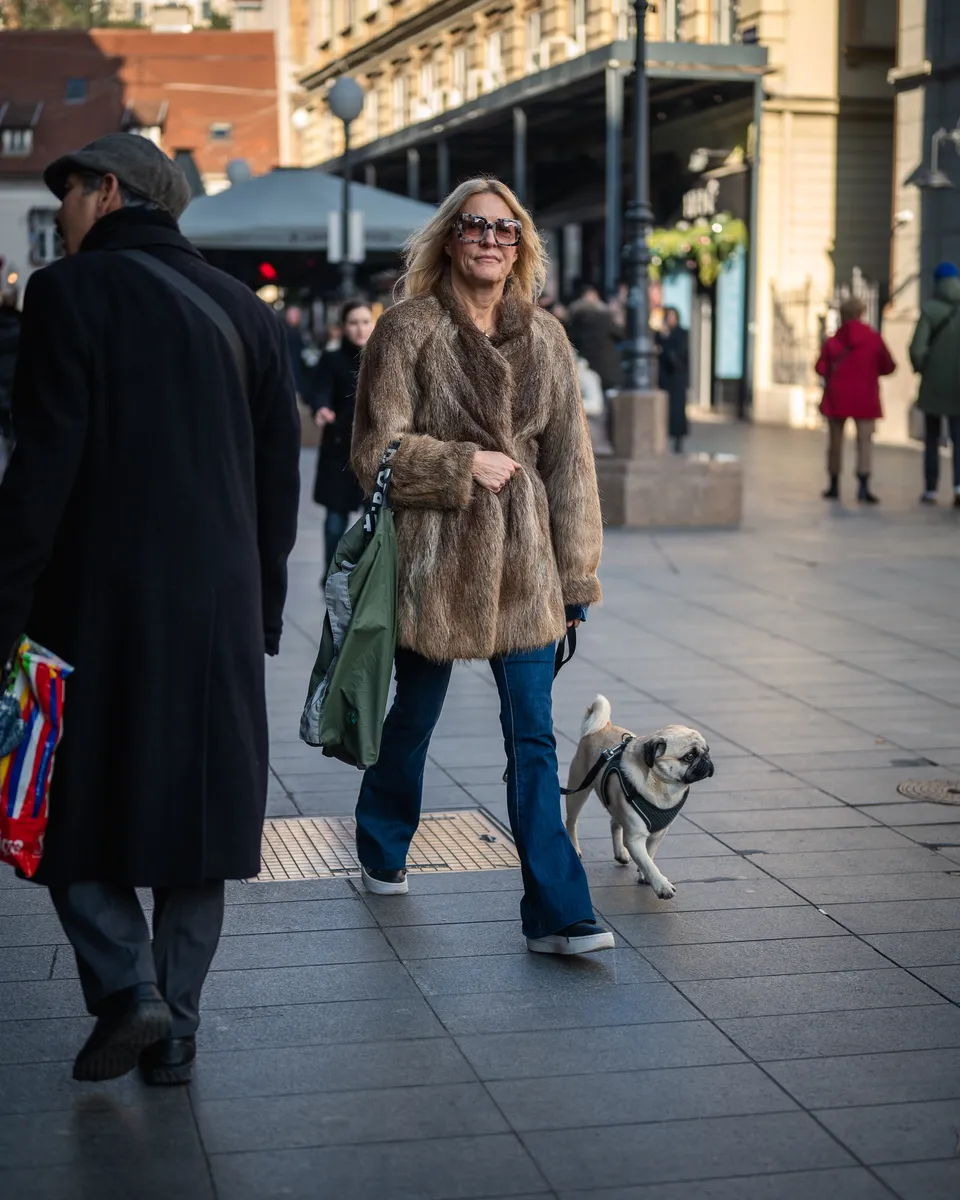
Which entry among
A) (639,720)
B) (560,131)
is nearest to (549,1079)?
(639,720)

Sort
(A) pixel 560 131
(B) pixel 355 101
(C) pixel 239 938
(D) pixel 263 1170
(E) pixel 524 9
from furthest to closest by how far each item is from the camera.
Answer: (E) pixel 524 9, (A) pixel 560 131, (B) pixel 355 101, (C) pixel 239 938, (D) pixel 263 1170

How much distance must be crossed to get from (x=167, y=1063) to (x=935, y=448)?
14.5 m

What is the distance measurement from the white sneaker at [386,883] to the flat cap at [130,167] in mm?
2086

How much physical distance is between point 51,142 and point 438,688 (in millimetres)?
76217

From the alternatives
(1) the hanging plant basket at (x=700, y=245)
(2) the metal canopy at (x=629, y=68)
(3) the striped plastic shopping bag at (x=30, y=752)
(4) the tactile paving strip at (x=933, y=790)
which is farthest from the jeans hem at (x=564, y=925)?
(1) the hanging plant basket at (x=700, y=245)

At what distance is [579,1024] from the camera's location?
14.4ft

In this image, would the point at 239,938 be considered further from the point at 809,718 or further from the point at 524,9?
the point at 524,9

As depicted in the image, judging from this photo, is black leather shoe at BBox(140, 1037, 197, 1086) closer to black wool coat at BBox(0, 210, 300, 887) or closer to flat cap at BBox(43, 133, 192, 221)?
black wool coat at BBox(0, 210, 300, 887)

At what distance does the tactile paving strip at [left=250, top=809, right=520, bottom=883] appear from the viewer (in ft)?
18.8

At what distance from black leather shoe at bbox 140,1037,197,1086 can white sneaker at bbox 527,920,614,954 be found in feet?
3.76

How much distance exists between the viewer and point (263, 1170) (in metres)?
3.58

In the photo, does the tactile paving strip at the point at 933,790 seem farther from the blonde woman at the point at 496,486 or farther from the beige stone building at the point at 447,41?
the beige stone building at the point at 447,41

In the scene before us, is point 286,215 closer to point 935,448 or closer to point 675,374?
point 675,374

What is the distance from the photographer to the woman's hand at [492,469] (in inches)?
192
